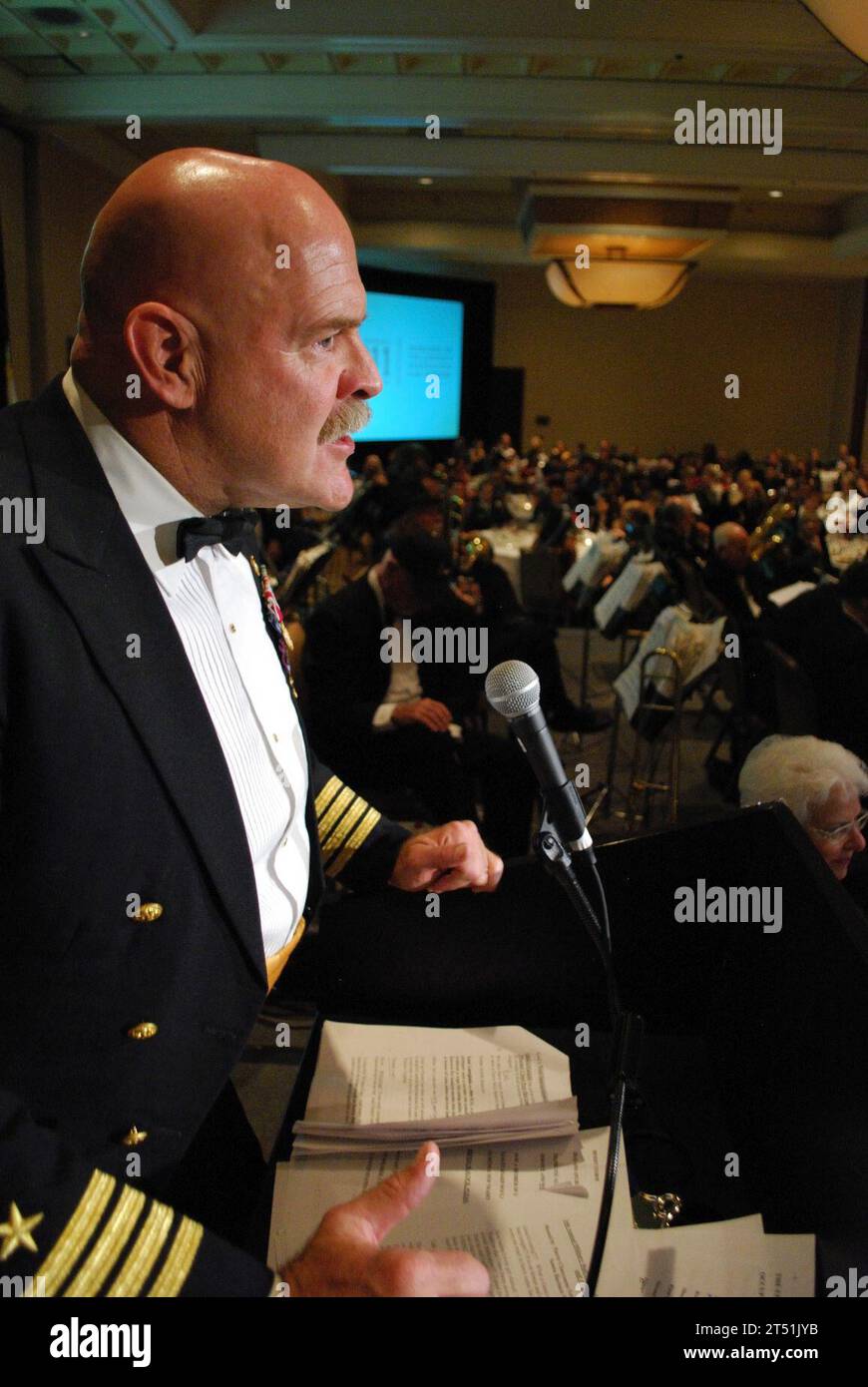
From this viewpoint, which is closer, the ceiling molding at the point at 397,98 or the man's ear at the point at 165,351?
the man's ear at the point at 165,351

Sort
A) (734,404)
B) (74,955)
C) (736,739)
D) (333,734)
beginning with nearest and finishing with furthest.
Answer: (74,955)
(333,734)
(736,739)
(734,404)

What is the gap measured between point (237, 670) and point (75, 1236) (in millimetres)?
595

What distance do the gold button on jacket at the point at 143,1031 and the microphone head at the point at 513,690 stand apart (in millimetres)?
489

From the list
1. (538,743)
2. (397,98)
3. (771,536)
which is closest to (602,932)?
(538,743)

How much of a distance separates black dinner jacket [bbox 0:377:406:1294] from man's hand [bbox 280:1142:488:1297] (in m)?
0.05

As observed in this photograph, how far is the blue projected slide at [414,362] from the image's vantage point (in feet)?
46.2

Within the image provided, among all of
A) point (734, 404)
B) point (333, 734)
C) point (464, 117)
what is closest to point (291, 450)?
point (333, 734)

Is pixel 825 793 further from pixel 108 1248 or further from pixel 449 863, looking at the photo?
pixel 108 1248

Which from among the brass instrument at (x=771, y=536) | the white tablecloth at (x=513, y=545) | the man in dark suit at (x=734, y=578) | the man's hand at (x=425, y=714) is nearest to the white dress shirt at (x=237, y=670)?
the man's hand at (x=425, y=714)

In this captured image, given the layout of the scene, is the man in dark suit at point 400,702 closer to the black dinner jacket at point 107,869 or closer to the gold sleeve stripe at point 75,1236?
the black dinner jacket at point 107,869

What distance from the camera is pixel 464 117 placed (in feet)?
26.8

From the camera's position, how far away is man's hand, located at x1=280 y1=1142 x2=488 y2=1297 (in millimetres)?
770
